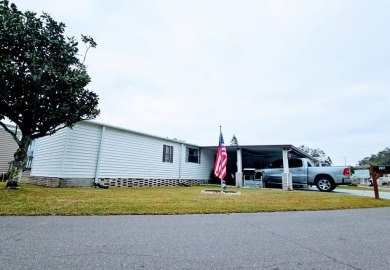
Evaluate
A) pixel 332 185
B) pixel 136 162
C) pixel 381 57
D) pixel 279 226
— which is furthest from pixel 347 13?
pixel 136 162

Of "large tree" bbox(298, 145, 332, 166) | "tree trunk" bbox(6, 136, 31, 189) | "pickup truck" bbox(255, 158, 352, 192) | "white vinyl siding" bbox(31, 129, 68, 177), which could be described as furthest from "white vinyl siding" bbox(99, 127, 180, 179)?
"large tree" bbox(298, 145, 332, 166)

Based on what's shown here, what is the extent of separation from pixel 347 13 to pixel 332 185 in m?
9.49

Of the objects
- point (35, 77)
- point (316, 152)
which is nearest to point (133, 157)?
point (35, 77)

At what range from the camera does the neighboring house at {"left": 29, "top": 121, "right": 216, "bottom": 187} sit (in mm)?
10352

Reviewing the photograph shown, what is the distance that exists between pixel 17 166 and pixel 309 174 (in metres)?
15.6

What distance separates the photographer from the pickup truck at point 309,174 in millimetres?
12359

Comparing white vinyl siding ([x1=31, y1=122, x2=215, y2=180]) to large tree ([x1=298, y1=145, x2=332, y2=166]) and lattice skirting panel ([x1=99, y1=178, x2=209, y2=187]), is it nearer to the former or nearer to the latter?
lattice skirting panel ([x1=99, y1=178, x2=209, y2=187])

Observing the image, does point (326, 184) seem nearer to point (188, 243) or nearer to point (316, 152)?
point (188, 243)

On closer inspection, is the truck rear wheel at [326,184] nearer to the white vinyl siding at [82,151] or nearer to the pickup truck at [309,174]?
the pickup truck at [309,174]

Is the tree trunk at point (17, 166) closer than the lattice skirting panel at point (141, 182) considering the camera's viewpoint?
Yes

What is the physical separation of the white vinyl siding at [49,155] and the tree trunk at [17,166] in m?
2.10

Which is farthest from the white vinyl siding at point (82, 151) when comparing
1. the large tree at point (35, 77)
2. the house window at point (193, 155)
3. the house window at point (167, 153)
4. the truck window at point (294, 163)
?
the truck window at point (294, 163)

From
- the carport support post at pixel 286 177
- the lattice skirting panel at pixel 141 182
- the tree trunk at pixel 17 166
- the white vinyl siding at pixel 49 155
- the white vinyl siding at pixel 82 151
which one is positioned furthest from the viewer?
the carport support post at pixel 286 177

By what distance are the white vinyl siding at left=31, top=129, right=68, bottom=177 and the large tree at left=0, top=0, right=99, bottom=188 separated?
2.16 m
